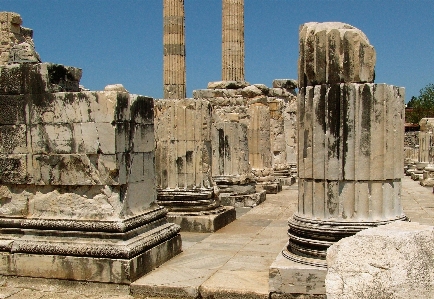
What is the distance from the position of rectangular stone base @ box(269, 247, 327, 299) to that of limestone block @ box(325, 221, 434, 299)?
4.22 ft

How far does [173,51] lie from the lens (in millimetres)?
25406

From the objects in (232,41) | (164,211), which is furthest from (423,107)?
(164,211)

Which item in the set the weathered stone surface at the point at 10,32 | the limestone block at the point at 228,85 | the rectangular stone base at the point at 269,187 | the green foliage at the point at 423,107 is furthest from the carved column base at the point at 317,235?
the green foliage at the point at 423,107

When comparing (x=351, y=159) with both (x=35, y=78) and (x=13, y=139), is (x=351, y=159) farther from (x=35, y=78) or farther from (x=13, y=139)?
(x=13, y=139)

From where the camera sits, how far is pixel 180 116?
8297 millimetres

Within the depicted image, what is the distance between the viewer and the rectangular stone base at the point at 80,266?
5086 mm

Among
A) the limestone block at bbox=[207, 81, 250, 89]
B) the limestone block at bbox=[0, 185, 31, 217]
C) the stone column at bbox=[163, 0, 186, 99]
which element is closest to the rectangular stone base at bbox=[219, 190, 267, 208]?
the limestone block at bbox=[0, 185, 31, 217]

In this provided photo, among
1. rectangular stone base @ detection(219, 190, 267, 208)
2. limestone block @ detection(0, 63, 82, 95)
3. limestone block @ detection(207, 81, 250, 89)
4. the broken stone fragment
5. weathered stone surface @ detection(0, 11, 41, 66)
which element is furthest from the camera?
limestone block @ detection(207, 81, 250, 89)

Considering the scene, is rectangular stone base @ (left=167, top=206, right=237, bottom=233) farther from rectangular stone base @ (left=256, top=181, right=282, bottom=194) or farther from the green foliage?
the green foliage

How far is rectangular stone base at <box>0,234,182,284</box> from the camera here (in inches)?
200

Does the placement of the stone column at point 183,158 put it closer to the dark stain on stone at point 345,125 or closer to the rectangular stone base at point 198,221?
the rectangular stone base at point 198,221

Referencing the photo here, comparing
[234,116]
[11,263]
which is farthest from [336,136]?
[234,116]

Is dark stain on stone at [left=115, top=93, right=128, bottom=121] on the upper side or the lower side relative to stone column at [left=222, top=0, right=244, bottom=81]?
lower

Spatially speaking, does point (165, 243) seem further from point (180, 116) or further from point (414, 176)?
point (414, 176)
